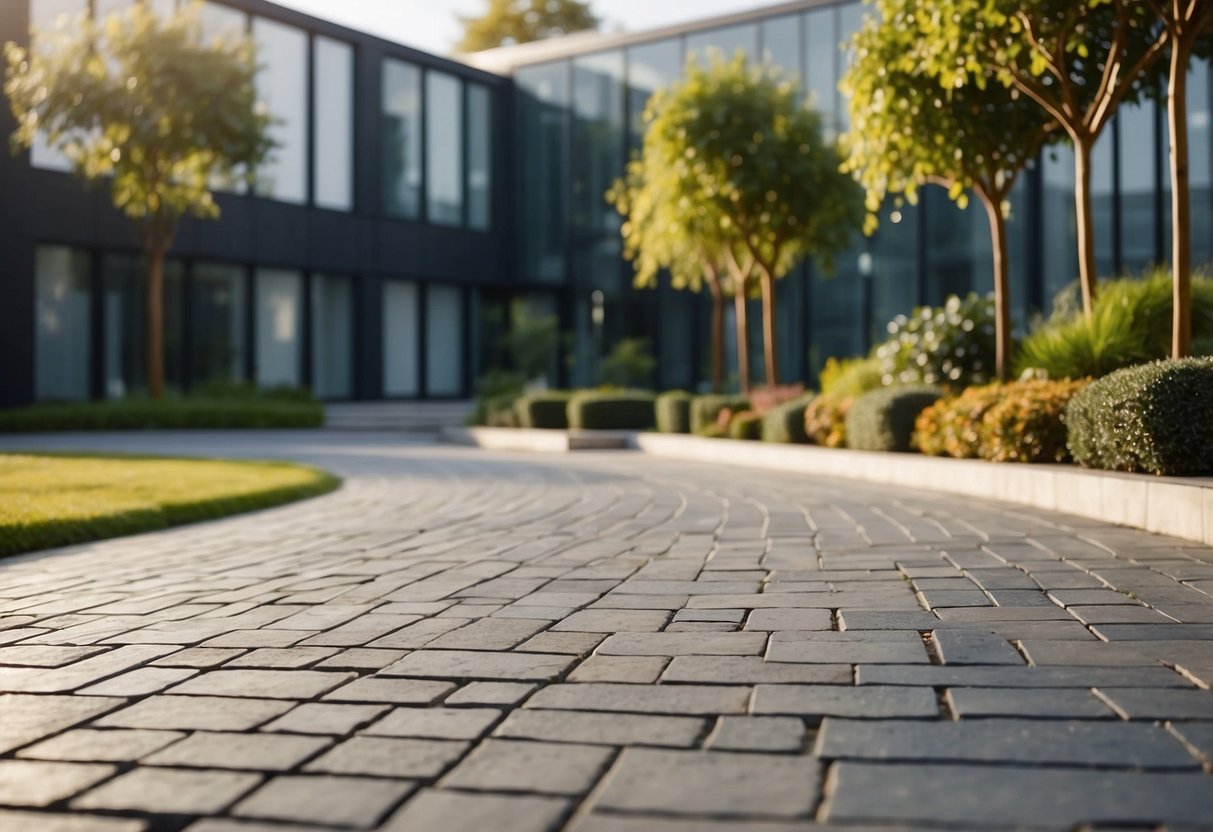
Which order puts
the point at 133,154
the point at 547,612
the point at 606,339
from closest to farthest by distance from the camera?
the point at 547,612 → the point at 133,154 → the point at 606,339

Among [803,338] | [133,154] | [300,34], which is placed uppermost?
[300,34]

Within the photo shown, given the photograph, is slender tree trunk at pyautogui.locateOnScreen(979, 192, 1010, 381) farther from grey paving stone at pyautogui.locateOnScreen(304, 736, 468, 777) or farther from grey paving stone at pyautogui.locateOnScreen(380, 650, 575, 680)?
grey paving stone at pyautogui.locateOnScreen(304, 736, 468, 777)

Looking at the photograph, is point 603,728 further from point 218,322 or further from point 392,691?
point 218,322

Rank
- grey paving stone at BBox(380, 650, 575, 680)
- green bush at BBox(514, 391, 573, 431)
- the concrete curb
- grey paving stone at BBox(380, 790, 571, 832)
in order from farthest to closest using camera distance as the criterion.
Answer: green bush at BBox(514, 391, 573, 431) → the concrete curb → grey paving stone at BBox(380, 650, 575, 680) → grey paving stone at BBox(380, 790, 571, 832)

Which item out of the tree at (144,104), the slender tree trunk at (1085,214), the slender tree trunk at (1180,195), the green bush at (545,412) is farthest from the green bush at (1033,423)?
the tree at (144,104)

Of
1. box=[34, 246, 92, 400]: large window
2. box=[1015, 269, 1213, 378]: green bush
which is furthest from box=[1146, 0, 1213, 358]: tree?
box=[34, 246, 92, 400]: large window

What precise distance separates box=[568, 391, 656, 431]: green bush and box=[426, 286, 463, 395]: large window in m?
10.4

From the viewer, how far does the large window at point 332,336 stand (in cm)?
2523

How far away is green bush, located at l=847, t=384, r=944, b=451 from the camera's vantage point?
416 inches

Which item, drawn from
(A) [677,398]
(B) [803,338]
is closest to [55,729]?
(A) [677,398]

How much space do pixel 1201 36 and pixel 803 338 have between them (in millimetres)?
15349

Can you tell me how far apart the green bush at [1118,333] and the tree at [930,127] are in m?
0.78

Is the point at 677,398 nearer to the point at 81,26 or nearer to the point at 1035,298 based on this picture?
the point at 1035,298

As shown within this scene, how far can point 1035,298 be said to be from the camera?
21.4 m
